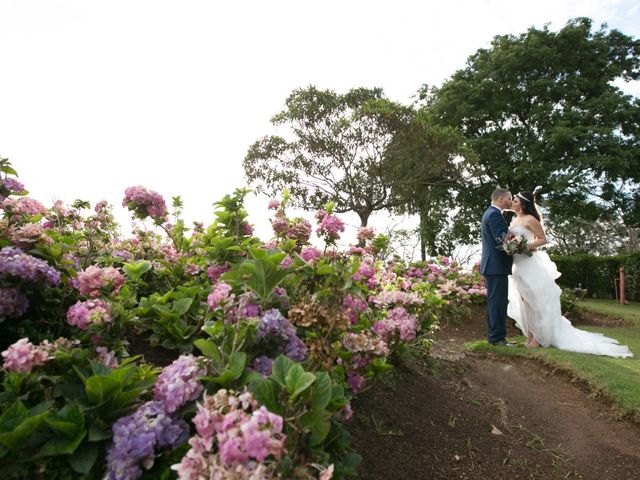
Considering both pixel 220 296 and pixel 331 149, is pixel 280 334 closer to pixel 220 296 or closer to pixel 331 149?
pixel 220 296

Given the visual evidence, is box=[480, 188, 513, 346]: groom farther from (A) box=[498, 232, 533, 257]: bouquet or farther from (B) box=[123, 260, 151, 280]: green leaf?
(B) box=[123, 260, 151, 280]: green leaf

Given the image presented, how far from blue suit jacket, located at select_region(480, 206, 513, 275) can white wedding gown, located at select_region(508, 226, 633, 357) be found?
0.23 m

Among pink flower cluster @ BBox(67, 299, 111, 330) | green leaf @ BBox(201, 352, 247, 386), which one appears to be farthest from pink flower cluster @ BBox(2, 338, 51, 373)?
green leaf @ BBox(201, 352, 247, 386)

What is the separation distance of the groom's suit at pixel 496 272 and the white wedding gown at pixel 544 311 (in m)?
0.25

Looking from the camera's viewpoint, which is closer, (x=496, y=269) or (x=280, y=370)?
(x=280, y=370)

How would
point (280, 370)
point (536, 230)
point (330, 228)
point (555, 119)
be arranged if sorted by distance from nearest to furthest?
point (280, 370) → point (330, 228) → point (536, 230) → point (555, 119)

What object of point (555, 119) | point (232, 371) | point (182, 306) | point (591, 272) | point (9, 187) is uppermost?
point (555, 119)

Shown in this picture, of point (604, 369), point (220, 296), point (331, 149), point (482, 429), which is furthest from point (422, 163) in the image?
point (220, 296)

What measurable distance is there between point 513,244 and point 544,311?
105 centimetres

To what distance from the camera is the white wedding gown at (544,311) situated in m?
6.00

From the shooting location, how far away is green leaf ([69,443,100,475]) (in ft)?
3.91

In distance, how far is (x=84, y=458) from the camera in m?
1.21

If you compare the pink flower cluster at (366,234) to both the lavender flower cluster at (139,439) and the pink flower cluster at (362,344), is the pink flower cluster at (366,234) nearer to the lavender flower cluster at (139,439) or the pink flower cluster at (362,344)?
the pink flower cluster at (362,344)

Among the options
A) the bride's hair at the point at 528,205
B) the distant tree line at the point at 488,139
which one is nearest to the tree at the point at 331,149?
the distant tree line at the point at 488,139
